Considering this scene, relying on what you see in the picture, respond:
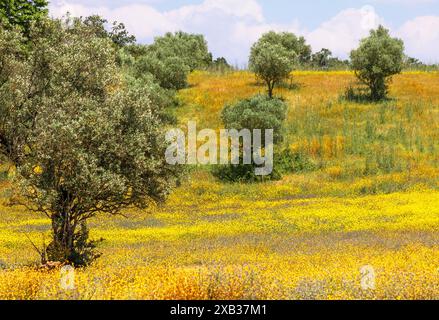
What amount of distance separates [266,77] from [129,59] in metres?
23.2

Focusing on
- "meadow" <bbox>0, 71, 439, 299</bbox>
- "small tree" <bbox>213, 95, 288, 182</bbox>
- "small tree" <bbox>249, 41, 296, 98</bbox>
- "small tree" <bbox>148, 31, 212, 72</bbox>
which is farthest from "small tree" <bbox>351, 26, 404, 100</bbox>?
"small tree" <bbox>148, 31, 212, 72</bbox>

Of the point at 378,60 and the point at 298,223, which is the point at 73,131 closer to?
the point at 298,223

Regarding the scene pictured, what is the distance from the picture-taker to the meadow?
1223 cm

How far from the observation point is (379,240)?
92.0 ft

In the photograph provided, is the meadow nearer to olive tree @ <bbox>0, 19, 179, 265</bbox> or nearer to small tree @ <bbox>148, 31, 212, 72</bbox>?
olive tree @ <bbox>0, 19, 179, 265</bbox>

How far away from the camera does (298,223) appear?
36250mm

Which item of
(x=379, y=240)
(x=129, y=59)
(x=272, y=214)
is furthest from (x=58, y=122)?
(x=129, y=59)

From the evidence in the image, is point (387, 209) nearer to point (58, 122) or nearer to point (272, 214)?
point (272, 214)

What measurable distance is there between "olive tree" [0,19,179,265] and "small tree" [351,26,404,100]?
5900cm

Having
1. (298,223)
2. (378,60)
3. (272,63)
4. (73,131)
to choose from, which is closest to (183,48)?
(272,63)

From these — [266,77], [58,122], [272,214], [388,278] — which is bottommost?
[272,214]

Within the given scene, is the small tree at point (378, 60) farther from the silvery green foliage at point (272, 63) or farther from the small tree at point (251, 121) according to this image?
the small tree at point (251, 121)

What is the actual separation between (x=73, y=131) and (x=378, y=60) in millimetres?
64587

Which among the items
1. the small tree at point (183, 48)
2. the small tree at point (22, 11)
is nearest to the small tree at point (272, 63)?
the small tree at point (183, 48)
